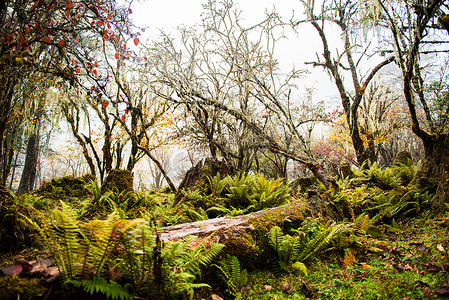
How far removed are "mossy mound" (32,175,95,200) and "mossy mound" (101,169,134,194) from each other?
1.51 m

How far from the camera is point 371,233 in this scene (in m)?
3.13

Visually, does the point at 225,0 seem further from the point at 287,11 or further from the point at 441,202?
the point at 441,202

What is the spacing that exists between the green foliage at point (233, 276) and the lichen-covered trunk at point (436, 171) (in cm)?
321

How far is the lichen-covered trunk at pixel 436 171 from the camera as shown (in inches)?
129

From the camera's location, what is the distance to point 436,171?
3.86 m

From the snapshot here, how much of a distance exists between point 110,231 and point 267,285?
154 centimetres

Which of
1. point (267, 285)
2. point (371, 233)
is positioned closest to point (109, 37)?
point (267, 285)

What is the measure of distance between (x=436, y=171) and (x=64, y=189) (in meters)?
8.93

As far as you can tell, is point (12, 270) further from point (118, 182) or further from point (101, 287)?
point (118, 182)

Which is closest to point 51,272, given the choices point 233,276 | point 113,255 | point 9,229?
point 113,255

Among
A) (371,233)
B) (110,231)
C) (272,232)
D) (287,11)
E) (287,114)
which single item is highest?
(287,11)

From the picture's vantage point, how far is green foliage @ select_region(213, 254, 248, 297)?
1895 mm

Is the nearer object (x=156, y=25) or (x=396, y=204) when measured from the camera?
(x=396, y=204)

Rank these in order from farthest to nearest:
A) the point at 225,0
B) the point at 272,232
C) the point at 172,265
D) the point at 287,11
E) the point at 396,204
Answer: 1. the point at 225,0
2. the point at 287,11
3. the point at 396,204
4. the point at 272,232
5. the point at 172,265
